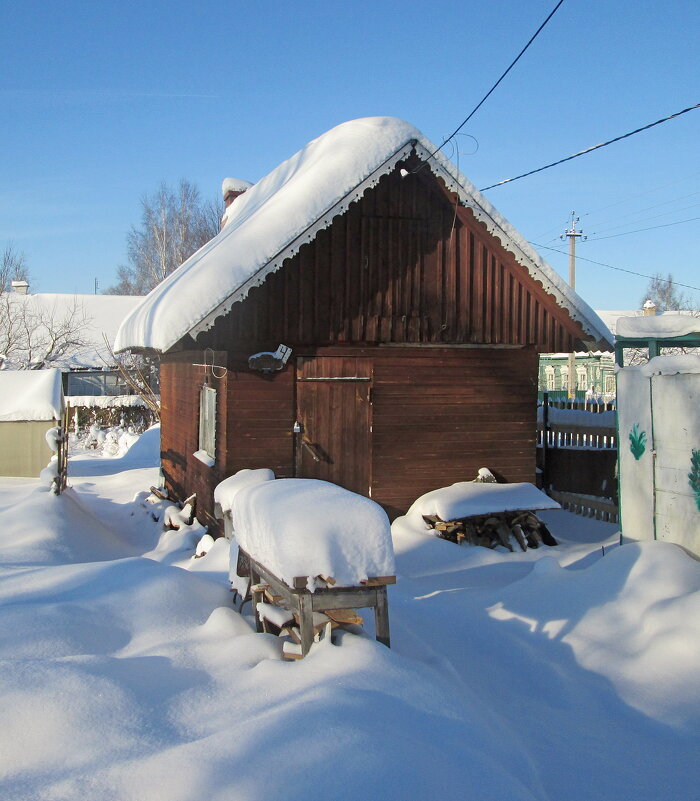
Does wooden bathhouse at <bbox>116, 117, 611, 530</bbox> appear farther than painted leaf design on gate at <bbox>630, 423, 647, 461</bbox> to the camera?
Yes

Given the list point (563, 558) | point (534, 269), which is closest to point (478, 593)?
point (563, 558)

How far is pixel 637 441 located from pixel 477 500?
279cm

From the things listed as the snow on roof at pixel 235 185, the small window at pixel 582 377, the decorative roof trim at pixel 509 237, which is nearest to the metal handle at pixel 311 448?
the decorative roof trim at pixel 509 237

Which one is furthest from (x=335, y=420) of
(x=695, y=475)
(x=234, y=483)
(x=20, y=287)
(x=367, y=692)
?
(x=20, y=287)

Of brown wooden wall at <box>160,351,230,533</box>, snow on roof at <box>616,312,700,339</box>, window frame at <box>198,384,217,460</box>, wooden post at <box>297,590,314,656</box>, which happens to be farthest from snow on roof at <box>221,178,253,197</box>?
wooden post at <box>297,590,314,656</box>

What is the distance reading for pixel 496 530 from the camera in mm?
10023

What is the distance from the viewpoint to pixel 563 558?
29.6ft

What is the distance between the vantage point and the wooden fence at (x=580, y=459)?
1157cm

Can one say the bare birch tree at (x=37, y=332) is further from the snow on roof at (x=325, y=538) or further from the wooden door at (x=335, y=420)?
the snow on roof at (x=325, y=538)

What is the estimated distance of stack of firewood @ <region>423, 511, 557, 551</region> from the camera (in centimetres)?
970

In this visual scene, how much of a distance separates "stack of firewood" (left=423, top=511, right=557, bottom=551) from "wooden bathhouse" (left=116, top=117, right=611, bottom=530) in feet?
3.18

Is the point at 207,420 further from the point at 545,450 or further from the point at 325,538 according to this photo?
the point at 325,538

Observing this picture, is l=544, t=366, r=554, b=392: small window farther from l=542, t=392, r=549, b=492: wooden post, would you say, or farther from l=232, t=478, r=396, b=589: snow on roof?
l=232, t=478, r=396, b=589: snow on roof

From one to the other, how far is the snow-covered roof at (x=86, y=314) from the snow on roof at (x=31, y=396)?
17.9m
